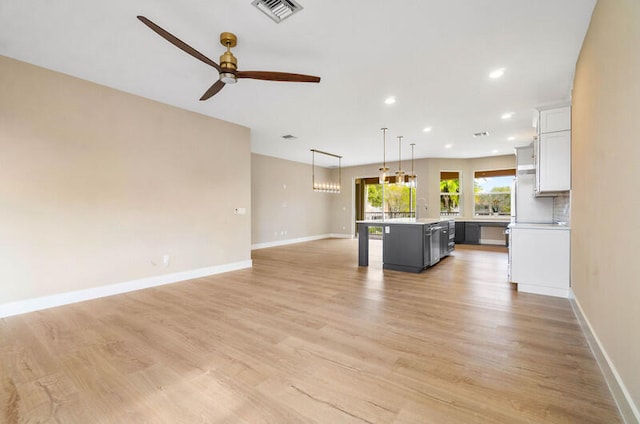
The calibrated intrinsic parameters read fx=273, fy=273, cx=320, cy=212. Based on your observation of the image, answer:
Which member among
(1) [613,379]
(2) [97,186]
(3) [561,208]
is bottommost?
(1) [613,379]

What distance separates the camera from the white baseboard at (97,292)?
10.3 ft

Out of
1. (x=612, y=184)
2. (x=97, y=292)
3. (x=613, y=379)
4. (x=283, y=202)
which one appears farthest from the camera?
(x=283, y=202)

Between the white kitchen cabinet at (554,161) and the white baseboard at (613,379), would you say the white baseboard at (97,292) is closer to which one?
the white baseboard at (613,379)

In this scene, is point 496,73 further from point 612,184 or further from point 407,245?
point 407,245

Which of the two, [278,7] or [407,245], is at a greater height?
[278,7]

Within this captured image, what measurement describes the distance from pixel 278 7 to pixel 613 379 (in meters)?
3.59

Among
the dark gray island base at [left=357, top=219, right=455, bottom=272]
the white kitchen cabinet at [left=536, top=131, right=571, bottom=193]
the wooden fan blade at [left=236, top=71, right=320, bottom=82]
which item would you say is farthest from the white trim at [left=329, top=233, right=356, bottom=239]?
the wooden fan blade at [left=236, top=71, right=320, bottom=82]

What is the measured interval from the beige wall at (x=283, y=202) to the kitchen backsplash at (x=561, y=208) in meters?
6.94

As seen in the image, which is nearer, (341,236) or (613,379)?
(613,379)

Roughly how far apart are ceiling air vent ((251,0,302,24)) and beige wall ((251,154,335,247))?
19.4ft

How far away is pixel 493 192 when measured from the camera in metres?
9.01

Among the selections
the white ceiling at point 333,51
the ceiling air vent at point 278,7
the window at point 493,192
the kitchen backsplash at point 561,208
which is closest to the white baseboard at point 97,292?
the white ceiling at point 333,51

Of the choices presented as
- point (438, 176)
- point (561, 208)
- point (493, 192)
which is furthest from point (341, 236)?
point (561, 208)

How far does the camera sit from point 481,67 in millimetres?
3309
